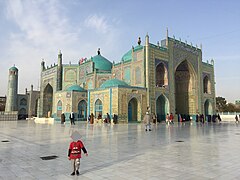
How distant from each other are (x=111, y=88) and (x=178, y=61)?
12.3 metres

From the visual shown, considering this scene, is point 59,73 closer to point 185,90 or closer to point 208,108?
point 185,90

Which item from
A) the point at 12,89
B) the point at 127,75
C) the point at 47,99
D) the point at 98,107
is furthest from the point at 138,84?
the point at 12,89

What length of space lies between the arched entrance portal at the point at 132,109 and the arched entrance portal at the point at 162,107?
4.05 metres

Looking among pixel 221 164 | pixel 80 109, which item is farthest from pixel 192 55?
pixel 221 164

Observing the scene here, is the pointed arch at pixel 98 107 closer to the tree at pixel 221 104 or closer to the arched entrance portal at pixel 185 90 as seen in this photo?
the arched entrance portal at pixel 185 90

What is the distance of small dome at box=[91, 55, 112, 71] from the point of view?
35.6 m

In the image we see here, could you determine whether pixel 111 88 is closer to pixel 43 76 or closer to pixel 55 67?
pixel 55 67

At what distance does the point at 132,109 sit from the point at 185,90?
12763mm

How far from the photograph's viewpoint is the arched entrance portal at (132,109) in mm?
26345

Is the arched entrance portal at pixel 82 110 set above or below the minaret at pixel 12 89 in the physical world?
below

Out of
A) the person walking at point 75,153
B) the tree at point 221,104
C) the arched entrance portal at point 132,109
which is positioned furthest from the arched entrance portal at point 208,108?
the person walking at point 75,153

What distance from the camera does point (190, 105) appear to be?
3416 cm

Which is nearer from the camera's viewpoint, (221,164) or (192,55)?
(221,164)

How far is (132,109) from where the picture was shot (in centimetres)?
2675
